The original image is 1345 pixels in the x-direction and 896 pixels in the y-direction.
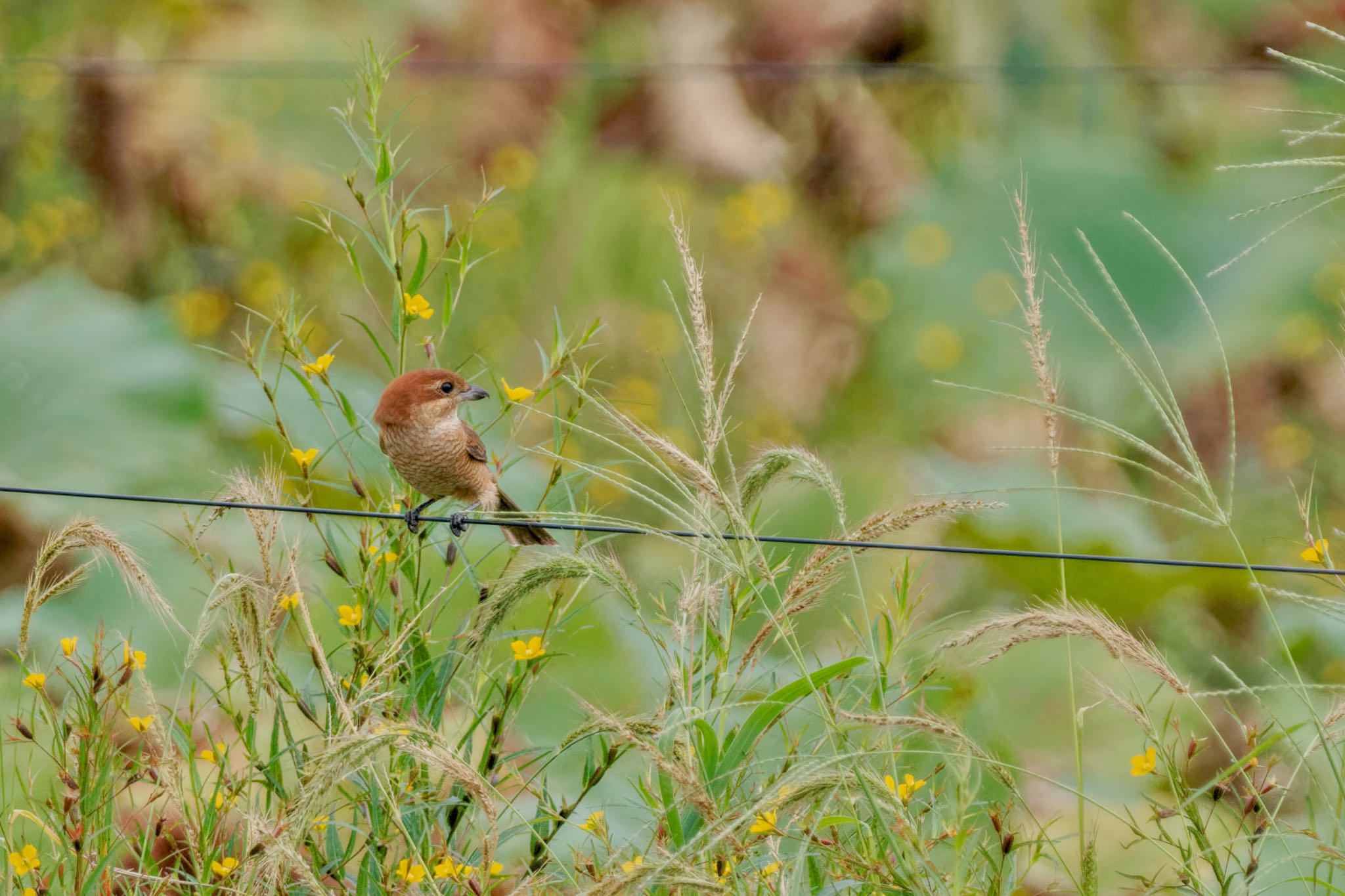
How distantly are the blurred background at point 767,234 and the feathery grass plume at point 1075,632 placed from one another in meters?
2.96

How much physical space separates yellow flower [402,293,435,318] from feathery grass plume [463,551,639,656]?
1.94ft

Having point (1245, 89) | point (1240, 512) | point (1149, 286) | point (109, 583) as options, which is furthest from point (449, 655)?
point (1245, 89)

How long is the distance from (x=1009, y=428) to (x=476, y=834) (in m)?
5.75

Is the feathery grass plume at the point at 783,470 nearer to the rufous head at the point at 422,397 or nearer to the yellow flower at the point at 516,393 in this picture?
the yellow flower at the point at 516,393

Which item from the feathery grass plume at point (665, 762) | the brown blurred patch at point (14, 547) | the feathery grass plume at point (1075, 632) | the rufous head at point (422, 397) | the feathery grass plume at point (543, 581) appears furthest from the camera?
the brown blurred patch at point (14, 547)

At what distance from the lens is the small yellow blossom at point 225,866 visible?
7.73ft

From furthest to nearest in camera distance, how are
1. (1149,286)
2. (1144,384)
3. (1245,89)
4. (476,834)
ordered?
1. (1245,89)
2. (1149,286)
3. (476,834)
4. (1144,384)

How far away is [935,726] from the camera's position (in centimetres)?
218

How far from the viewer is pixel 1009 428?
788 cm

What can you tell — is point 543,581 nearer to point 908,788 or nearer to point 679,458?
point 679,458

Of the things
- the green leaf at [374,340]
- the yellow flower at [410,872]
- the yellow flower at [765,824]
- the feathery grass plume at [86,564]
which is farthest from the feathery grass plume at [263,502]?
the yellow flower at [765,824]

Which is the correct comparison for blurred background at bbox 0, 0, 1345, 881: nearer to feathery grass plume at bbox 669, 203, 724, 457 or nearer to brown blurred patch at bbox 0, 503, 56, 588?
brown blurred patch at bbox 0, 503, 56, 588

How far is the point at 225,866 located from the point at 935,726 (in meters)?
1.14

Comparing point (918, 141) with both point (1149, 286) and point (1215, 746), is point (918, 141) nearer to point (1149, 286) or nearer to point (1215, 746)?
point (1149, 286)
